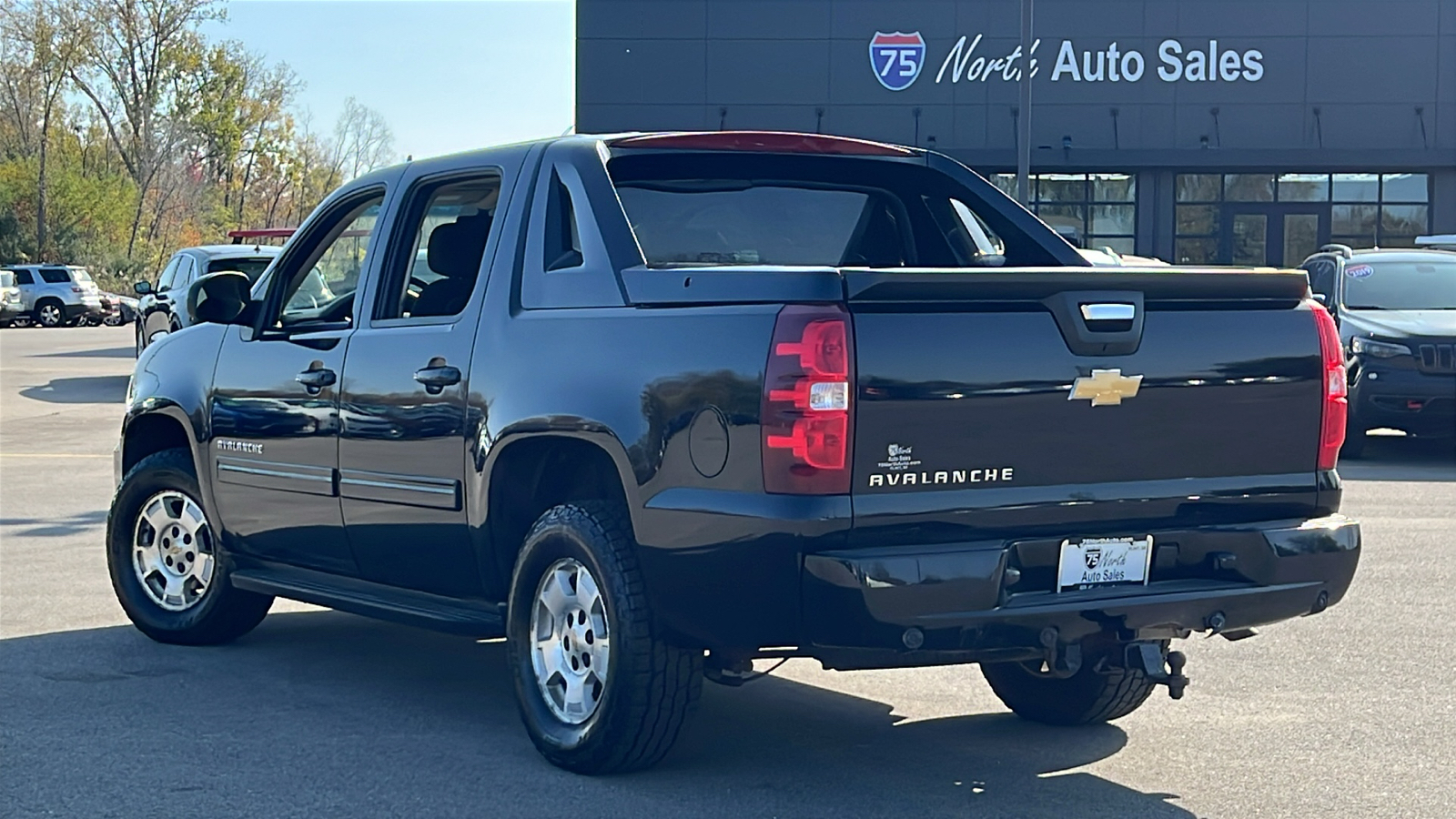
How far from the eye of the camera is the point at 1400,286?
16.2 meters

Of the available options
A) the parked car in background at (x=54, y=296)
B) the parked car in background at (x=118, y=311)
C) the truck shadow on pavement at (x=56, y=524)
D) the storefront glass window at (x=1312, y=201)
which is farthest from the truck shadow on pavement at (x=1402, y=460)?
the parked car in background at (x=118, y=311)

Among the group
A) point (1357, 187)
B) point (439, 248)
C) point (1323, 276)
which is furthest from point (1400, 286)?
point (1357, 187)

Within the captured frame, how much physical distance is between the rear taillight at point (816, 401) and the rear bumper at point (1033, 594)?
0.22 meters

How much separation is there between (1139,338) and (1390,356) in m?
10.7

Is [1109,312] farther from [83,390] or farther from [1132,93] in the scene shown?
[1132,93]

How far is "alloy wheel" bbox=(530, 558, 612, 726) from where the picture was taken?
5320 millimetres

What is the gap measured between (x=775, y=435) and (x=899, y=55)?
109 ft

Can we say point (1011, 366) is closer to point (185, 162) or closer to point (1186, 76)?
point (1186, 76)

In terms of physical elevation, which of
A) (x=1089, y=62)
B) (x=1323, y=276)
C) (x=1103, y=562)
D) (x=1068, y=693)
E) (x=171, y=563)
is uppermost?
(x=1089, y=62)

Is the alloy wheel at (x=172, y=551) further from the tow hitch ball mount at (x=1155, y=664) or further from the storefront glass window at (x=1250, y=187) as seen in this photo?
the storefront glass window at (x=1250, y=187)

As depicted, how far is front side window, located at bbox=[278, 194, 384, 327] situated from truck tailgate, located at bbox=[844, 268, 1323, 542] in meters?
2.68

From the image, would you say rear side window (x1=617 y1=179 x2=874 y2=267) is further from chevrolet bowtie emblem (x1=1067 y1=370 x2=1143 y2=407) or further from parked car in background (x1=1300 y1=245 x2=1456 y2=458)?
parked car in background (x1=1300 y1=245 x2=1456 y2=458)

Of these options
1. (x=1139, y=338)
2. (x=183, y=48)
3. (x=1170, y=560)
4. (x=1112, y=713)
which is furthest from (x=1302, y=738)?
(x=183, y=48)

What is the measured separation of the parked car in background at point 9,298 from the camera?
4697 cm
